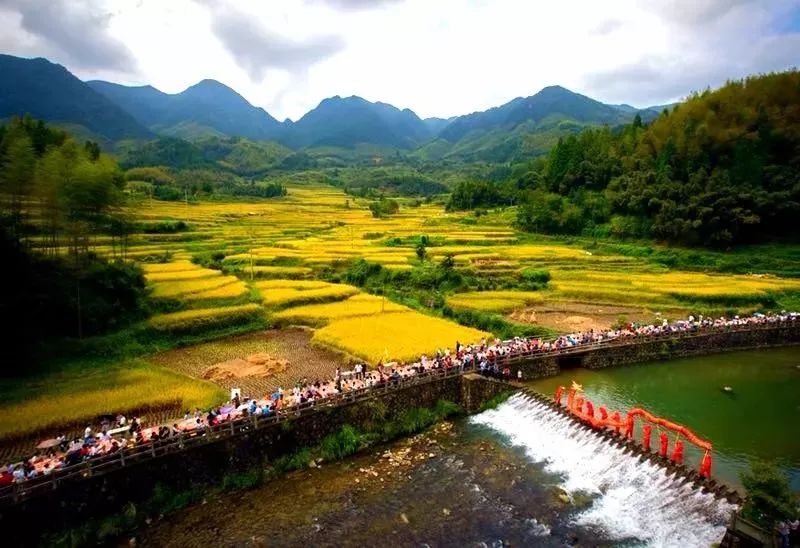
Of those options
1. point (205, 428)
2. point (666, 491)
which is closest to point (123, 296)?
point (205, 428)

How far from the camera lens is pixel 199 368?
30391mm

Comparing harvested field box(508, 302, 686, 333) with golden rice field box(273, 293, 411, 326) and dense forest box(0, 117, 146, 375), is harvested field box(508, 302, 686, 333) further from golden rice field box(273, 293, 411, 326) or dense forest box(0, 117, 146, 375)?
dense forest box(0, 117, 146, 375)

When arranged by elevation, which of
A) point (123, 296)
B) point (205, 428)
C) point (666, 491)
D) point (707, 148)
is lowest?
point (666, 491)

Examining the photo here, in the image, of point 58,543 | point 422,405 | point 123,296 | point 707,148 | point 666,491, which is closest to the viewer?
point 58,543

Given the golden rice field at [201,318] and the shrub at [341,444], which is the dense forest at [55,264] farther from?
the shrub at [341,444]

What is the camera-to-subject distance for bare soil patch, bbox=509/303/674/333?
127ft

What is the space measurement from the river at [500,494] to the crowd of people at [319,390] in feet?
9.06

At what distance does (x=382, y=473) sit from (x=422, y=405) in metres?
5.50

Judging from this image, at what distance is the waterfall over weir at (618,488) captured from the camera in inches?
624

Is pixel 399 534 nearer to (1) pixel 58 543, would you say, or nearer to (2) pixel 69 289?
(1) pixel 58 543

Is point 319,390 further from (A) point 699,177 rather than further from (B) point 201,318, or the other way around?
(A) point 699,177

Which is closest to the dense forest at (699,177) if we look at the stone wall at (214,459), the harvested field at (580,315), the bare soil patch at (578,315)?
the harvested field at (580,315)

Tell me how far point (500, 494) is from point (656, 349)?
1992cm

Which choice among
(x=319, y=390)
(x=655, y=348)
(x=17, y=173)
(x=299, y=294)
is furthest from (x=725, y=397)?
(x=17, y=173)
